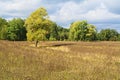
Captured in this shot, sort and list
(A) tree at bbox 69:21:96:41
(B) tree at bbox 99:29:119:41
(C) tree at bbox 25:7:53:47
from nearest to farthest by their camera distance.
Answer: (C) tree at bbox 25:7:53:47 < (A) tree at bbox 69:21:96:41 < (B) tree at bbox 99:29:119:41

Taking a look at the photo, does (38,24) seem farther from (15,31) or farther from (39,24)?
(15,31)

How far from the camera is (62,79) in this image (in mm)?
12281

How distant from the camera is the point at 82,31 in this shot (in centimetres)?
12988

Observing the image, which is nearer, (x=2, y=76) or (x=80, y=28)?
(x=2, y=76)

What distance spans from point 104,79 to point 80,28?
119 metres

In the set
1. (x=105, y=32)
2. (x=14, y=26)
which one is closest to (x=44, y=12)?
(x=14, y=26)

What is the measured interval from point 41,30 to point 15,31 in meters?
49.3

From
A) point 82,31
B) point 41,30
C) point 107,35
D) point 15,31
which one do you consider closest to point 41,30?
point 41,30

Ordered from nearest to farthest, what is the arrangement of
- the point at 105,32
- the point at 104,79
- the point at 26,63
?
the point at 104,79 < the point at 26,63 < the point at 105,32

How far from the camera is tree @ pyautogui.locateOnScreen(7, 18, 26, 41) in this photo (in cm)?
11794

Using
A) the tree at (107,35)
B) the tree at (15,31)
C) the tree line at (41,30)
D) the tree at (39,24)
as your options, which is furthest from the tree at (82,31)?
the tree at (39,24)

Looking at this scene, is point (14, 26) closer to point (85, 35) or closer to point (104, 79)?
point (85, 35)

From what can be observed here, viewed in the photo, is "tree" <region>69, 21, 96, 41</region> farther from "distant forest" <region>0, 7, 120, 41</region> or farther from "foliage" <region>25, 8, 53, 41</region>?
"foliage" <region>25, 8, 53, 41</region>

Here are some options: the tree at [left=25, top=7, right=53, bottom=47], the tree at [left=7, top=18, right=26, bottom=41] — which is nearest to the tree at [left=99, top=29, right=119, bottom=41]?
the tree at [left=7, top=18, right=26, bottom=41]
